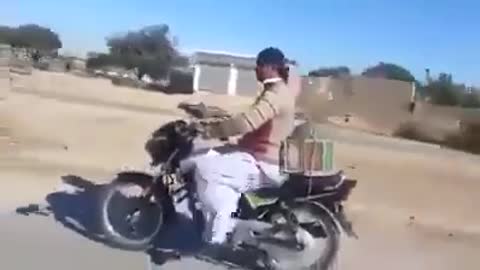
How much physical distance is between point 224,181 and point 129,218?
23 centimetres

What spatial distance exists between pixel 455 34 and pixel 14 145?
0.96 m

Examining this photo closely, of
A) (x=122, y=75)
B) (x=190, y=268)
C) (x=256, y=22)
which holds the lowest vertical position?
(x=190, y=268)

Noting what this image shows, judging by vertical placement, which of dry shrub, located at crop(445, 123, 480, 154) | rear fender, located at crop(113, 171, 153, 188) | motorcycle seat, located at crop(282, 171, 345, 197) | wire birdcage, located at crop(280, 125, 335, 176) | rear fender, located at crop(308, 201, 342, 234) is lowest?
rear fender, located at crop(308, 201, 342, 234)

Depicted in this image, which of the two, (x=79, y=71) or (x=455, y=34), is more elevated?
(x=455, y=34)

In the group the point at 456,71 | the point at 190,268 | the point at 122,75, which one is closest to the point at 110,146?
the point at 122,75

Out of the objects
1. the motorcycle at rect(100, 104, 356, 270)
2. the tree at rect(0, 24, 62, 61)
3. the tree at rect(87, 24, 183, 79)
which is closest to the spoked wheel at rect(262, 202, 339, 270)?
the motorcycle at rect(100, 104, 356, 270)

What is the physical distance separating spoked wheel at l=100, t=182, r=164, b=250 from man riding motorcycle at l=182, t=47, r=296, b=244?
112 mm

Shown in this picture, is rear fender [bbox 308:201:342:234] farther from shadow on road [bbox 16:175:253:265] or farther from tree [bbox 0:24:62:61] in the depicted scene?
tree [bbox 0:24:62:61]

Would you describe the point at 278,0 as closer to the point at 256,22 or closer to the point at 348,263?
the point at 256,22

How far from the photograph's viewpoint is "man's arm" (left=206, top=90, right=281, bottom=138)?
1.74 meters

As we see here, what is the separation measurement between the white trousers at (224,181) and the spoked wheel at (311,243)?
0.09 metres

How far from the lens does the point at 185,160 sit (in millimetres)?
1785

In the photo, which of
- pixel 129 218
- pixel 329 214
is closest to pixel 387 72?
pixel 329 214

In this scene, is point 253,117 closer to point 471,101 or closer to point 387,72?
point 387,72
